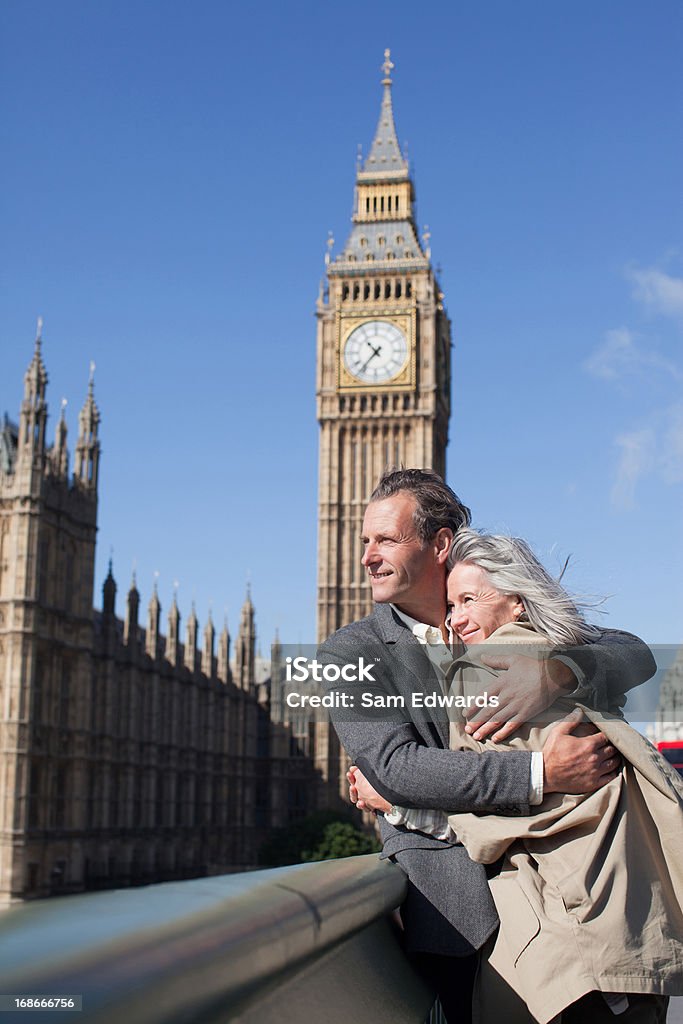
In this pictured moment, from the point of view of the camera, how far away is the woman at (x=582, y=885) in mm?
2277

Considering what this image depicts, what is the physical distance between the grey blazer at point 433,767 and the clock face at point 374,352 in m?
46.2

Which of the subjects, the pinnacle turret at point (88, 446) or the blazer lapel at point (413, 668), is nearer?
the blazer lapel at point (413, 668)

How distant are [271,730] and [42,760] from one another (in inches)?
830

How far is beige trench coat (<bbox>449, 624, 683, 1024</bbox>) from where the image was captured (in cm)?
228

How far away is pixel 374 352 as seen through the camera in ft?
161

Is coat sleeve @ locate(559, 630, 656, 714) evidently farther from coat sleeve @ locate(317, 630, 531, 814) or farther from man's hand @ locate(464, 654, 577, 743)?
coat sleeve @ locate(317, 630, 531, 814)

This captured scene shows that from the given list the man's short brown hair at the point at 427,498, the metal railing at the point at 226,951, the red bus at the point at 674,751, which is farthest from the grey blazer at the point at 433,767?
the red bus at the point at 674,751

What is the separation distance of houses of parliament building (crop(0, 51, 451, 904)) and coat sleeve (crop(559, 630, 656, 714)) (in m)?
23.7

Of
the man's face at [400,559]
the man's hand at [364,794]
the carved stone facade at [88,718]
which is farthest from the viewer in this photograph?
the carved stone facade at [88,718]

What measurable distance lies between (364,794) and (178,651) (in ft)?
136

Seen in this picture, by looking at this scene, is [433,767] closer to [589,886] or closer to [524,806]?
[524,806]

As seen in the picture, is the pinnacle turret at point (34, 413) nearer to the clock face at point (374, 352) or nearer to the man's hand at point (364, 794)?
the clock face at point (374, 352)

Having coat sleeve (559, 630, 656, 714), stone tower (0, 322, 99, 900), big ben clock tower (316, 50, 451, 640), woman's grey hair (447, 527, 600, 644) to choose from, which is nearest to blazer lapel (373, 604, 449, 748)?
woman's grey hair (447, 527, 600, 644)

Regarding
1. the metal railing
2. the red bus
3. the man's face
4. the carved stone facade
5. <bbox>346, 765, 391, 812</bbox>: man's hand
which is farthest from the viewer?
the carved stone facade
